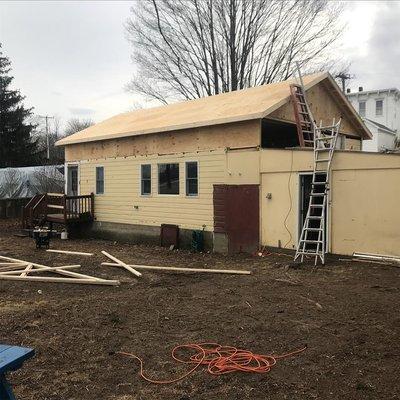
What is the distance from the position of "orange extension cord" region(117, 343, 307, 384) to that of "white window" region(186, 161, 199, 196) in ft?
27.0

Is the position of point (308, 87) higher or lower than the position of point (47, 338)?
higher

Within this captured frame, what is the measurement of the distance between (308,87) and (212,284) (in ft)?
24.1

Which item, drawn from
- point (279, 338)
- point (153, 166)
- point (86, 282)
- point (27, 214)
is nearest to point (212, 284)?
point (86, 282)

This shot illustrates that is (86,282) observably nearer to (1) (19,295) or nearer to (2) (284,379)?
(1) (19,295)

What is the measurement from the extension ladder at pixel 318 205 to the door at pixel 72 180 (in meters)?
10.7

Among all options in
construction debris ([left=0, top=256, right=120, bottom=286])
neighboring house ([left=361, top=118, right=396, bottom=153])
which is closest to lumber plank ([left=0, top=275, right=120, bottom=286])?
construction debris ([left=0, top=256, right=120, bottom=286])

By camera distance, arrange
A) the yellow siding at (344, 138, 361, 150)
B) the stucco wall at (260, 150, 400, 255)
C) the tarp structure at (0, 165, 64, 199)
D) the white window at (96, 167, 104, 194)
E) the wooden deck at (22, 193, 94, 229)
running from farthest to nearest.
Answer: the tarp structure at (0, 165, 64, 199)
the white window at (96, 167, 104, 194)
the wooden deck at (22, 193, 94, 229)
the yellow siding at (344, 138, 361, 150)
the stucco wall at (260, 150, 400, 255)

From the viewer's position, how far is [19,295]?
775 centimetres

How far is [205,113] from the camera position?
13.5 meters

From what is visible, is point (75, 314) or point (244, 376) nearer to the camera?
point (244, 376)

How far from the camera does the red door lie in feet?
38.3

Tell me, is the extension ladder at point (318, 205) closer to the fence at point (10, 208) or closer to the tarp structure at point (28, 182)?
the tarp structure at point (28, 182)

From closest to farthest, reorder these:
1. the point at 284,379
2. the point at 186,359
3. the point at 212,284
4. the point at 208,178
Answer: the point at 284,379
the point at 186,359
the point at 212,284
the point at 208,178

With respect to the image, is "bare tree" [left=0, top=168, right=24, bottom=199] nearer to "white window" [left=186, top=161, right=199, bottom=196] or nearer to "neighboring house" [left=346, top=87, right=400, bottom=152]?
"white window" [left=186, top=161, right=199, bottom=196]
